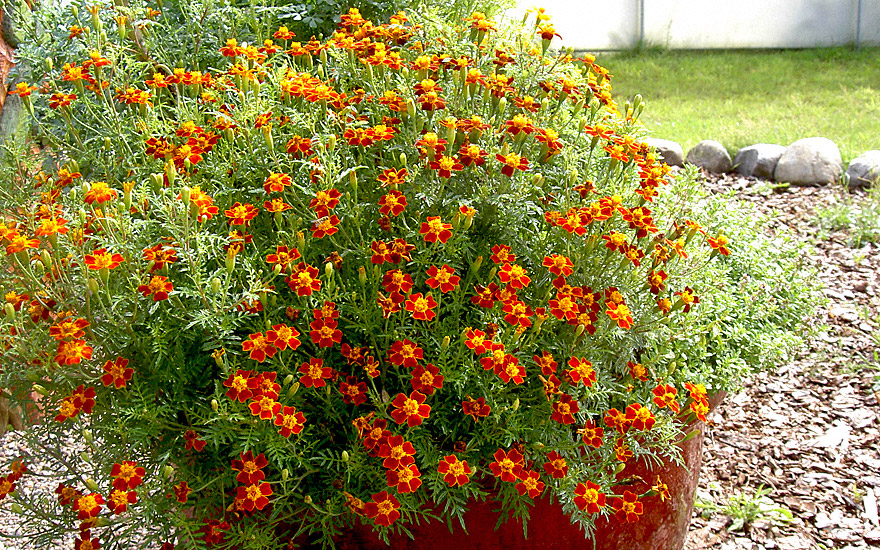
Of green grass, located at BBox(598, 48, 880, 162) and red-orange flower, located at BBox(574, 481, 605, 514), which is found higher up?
red-orange flower, located at BBox(574, 481, 605, 514)

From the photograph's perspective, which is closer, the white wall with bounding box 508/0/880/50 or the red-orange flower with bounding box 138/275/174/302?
the red-orange flower with bounding box 138/275/174/302

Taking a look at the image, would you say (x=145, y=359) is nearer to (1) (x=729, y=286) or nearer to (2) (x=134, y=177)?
(2) (x=134, y=177)

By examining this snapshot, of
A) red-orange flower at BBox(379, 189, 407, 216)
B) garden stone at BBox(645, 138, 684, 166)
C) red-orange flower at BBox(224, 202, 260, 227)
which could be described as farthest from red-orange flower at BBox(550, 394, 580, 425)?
garden stone at BBox(645, 138, 684, 166)

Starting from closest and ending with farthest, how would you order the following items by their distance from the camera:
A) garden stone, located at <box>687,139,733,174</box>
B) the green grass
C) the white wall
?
garden stone, located at <box>687,139,733,174</box>, the green grass, the white wall

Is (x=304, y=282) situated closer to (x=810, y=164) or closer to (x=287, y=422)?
(x=287, y=422)

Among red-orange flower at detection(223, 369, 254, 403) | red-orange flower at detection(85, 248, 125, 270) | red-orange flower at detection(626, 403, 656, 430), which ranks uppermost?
red-orange flower at detection(85, 248, 125, 270)

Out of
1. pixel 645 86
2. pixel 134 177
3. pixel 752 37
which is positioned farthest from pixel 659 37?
pixel 134 177

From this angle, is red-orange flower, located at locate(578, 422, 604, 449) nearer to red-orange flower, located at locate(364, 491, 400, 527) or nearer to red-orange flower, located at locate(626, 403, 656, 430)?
red-orange flower, located at locate(626, 403, 656, 430)

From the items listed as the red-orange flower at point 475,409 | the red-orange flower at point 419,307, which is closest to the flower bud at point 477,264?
the red-orange flower at point 419,307

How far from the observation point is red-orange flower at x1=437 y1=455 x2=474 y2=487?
1376 millimetres

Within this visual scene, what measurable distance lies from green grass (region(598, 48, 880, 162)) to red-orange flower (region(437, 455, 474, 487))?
4.76 meters

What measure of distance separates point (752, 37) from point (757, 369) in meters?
7.79

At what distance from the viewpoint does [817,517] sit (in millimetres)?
2520

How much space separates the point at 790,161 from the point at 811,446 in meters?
2.73
